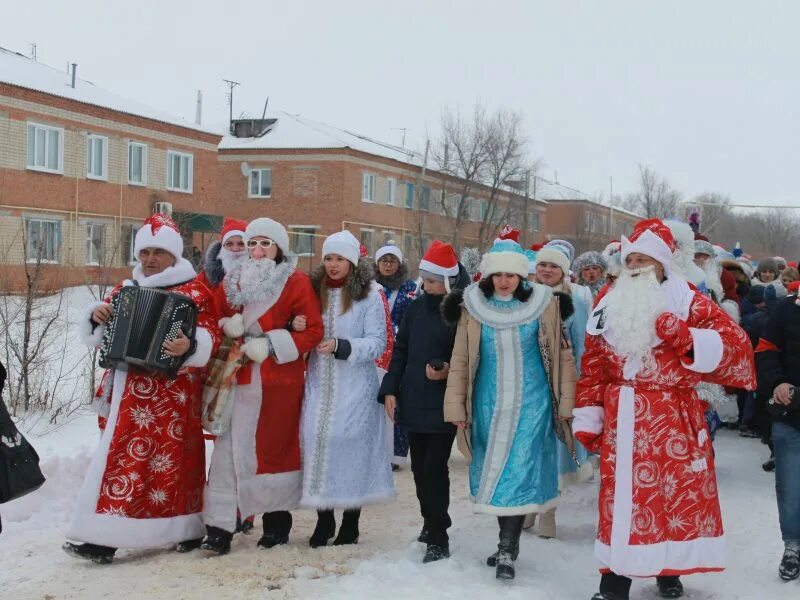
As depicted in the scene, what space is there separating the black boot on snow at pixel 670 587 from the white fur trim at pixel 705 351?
118 cm

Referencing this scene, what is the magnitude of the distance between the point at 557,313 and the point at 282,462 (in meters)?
1.95

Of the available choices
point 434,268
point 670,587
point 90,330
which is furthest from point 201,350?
point 670,587

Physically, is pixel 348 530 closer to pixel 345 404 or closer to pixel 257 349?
pixel 345 404

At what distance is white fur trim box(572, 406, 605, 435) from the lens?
15.5 feet

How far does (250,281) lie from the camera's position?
5539 mm

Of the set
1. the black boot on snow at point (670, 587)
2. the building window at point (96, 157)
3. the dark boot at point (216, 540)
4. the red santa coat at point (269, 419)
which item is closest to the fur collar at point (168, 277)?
the red santa coat at point (269, 419)

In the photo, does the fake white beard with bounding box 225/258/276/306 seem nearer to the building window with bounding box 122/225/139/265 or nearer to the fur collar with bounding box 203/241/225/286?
the fur collar with bounding box 203/241/225/286

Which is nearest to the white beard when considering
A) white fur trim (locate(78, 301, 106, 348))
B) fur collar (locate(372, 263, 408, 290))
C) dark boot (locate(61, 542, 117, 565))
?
fur collar (locate(372, 263, 408, 290))

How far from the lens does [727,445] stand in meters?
9.30

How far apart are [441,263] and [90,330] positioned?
86.7 inches

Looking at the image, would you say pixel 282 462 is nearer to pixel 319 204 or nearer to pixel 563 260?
pixel 563 260

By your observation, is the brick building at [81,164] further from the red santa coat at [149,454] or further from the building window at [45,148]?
the red santa coat at [149,454]

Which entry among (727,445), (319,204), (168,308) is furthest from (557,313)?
(319,204)

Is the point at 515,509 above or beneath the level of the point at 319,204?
beneath
